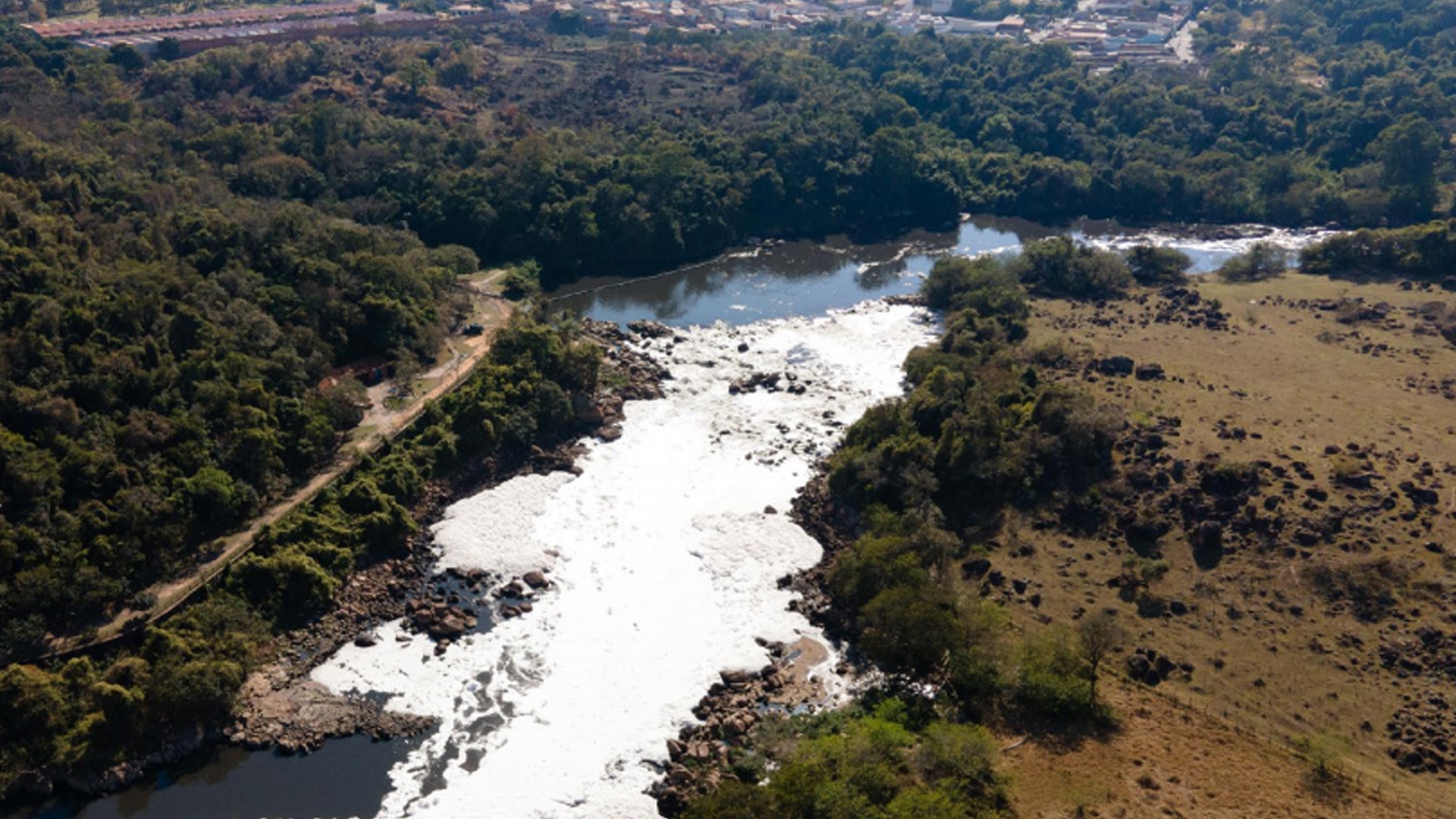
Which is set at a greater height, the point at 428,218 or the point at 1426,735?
the point at 428,218

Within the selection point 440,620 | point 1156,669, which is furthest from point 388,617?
point 1156,669

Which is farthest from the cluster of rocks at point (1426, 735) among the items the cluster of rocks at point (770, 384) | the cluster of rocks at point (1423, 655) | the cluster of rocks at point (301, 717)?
the cluster of rocks at point (770, 384)

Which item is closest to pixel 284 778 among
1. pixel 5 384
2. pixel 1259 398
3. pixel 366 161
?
pixel 5 384

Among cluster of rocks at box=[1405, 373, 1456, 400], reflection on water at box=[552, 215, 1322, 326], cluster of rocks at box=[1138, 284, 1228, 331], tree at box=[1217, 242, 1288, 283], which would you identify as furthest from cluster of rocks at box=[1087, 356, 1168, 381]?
tree at box=[1217, 242, 1288, 283]

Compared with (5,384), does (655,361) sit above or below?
below

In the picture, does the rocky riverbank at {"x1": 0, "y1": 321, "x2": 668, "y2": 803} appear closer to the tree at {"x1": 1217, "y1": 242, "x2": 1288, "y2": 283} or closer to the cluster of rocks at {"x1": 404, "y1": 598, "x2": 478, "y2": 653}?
the cluster of rocks at {"x1": 404, "y1": 598, "x2": 478, "y2": 653}

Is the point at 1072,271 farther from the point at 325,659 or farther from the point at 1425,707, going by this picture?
the point at 325,659

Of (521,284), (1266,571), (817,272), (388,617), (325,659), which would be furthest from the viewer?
(817,272)

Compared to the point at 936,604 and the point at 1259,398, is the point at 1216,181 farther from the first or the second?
the point at 936,604
